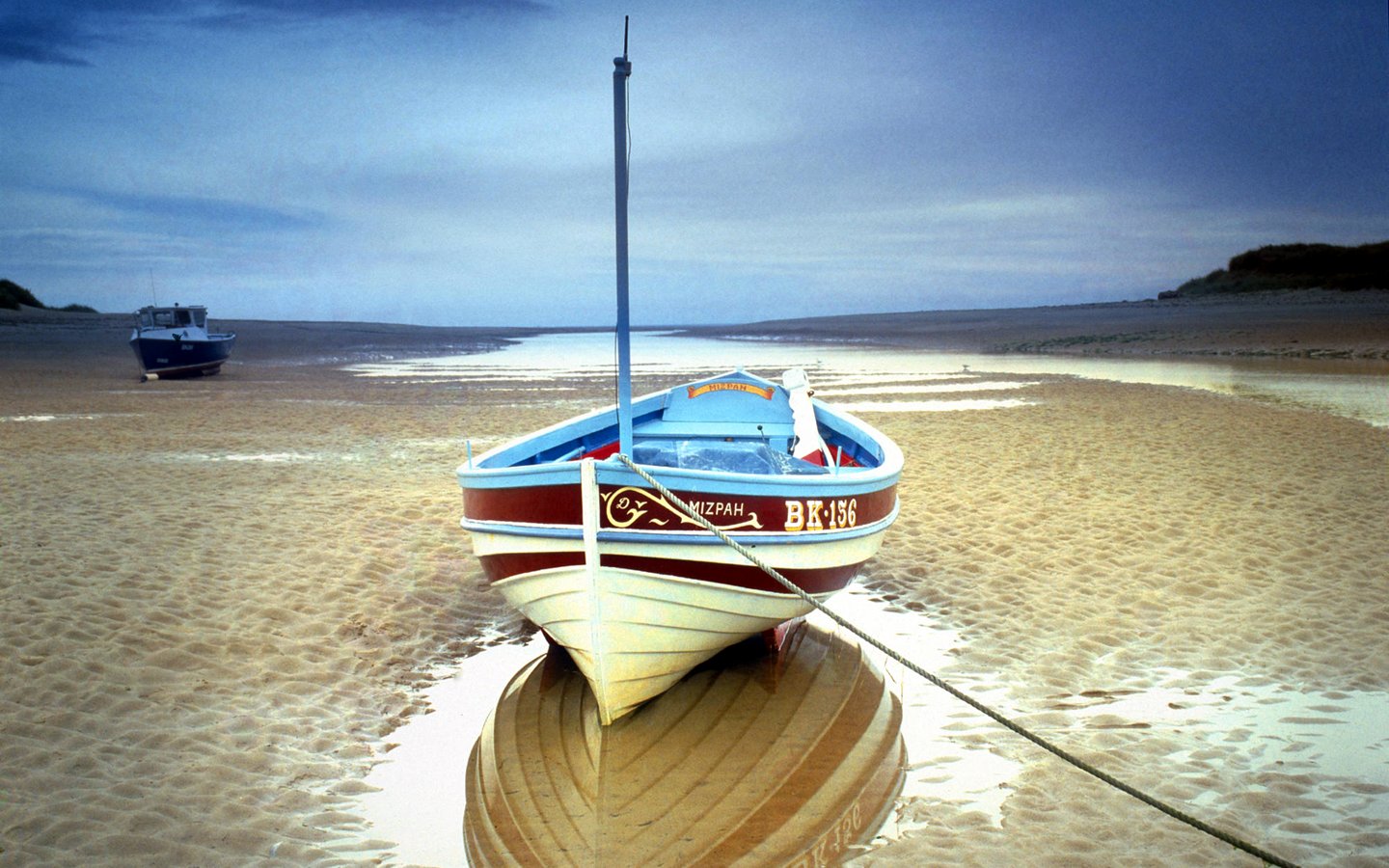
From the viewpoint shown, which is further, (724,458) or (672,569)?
(724,458)

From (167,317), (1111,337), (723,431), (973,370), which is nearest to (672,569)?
(723,431)

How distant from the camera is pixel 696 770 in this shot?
17.2 ft

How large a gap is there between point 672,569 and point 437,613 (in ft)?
10.7

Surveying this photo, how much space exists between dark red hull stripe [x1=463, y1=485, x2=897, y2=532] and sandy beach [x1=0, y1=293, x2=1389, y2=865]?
1567 mm

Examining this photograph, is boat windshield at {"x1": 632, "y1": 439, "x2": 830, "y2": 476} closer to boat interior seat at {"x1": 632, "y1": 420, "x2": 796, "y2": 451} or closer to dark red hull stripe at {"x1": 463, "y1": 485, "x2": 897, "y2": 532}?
boat interior seat at {"x1": 632, "y1": 420, "x2": 796, "y2": 451}

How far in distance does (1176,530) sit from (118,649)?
970cm

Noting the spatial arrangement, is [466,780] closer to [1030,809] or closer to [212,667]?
[212,667]

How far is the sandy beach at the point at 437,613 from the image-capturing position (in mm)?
4516

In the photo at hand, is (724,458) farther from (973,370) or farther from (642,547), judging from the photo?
(973,370)

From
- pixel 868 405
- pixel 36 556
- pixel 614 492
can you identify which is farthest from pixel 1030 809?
pixel 868 405

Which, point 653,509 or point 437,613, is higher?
point 653,509

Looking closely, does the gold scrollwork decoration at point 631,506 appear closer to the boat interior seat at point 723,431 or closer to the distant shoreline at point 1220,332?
the boat interior seat at point 723,431

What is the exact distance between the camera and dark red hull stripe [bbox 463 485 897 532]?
17.2ft

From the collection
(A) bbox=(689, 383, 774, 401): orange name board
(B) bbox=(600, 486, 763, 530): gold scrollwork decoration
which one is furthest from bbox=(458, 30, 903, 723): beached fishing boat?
(A) bbox=(689, 383, 774, 401): orange name board
